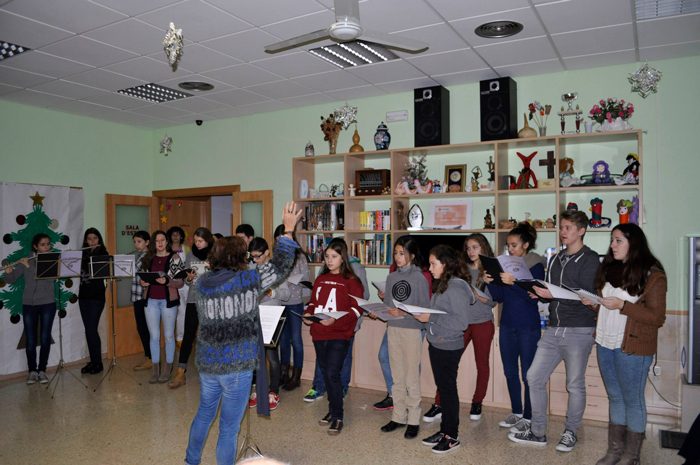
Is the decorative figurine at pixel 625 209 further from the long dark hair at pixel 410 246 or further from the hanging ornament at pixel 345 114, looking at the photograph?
the hanging ornament at pixel 345 114

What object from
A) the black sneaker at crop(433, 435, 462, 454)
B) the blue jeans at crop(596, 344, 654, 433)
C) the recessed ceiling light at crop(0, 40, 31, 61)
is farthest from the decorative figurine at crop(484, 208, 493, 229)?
the recessed ceiling light at crop(0, 40, 31, 61)

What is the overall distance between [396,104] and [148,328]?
3.63 meters

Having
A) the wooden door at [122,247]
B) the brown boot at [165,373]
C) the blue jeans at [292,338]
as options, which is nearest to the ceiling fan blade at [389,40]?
the blue jeans at [292,338]

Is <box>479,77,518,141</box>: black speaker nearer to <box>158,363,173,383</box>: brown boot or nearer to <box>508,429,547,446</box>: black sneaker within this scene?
<box>508,429,547,446</box>: black sneaker

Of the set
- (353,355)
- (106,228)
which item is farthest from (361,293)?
(106,228)

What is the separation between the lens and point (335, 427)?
396 centimetres

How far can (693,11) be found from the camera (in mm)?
3504

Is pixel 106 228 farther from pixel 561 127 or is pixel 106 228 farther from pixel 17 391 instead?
pixel 561 127

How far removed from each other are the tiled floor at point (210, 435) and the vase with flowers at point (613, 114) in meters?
2.51

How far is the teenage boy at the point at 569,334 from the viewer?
3455 mm

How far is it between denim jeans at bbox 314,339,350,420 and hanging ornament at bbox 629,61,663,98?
11.0 feet

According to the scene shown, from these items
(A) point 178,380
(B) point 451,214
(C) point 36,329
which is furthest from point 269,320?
(C) point 36,329

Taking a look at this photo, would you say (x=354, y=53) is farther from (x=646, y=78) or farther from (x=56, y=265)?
(x=56, y=265)

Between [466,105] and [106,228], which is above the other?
[466,105]
